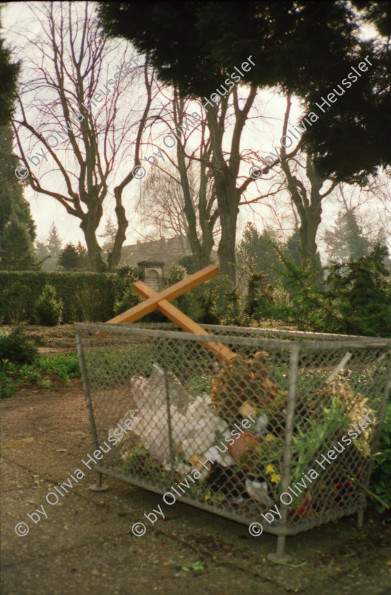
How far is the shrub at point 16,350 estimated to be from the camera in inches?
276

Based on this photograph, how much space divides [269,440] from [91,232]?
57.1 ft

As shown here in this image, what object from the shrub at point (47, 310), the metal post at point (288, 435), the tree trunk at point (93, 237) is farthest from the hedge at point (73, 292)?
the metal post at point (288, 435)

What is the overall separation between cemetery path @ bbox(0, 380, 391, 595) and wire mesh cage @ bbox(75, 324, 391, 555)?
165 millimetres

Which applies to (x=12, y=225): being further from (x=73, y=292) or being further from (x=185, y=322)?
(x=185, y=322)

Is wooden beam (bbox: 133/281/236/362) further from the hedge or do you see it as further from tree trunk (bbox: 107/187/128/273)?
tree trunk (bbox: 107/187/128/273)

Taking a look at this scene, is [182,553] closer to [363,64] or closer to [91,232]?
[363,64]

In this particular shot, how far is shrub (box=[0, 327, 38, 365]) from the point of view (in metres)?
7.01

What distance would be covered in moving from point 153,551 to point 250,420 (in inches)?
28.4

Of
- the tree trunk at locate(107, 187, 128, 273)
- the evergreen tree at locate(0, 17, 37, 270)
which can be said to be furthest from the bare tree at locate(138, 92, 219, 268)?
the evergreen tree at locate(0, 17, 37, 270)

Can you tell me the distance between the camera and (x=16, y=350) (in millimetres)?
7055

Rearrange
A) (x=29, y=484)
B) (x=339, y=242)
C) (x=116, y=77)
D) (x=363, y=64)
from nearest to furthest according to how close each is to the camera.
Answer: (x=29, y=484)
(x=363, y=64)
(x=116, y=77)
(x=339, y=242)

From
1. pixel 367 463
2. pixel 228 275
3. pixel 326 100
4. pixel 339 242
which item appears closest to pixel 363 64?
pixel 326 100

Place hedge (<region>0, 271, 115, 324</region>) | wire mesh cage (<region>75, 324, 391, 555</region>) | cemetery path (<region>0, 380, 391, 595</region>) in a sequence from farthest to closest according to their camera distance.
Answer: hedge (<region>0, 271, 115, 324</region>)
wire mesh cage (<region>75, 324, 391, 555</region>)
cemetery path (<region>0, 380, 391, 595</region>)

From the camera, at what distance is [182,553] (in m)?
2.32
